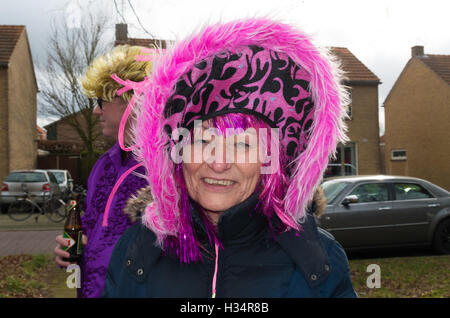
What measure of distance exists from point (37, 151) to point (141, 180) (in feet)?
85.5

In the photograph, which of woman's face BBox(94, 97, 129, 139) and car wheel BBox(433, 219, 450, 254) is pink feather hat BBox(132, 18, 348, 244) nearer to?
woman's face BBox(94, 97, 129, 139)

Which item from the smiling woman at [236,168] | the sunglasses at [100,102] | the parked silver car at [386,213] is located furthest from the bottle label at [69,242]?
the parked silver car at [386,213]

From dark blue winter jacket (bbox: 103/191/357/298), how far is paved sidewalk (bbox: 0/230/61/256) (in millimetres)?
7608

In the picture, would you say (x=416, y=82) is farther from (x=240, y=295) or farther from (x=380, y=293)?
(x=240, y=295)

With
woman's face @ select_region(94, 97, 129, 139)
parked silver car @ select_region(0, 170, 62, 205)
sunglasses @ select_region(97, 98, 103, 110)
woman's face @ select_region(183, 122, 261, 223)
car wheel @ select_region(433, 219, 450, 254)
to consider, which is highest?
sunglasses @ select_region(97, 98, 103, 110)

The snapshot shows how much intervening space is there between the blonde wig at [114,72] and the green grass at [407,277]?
4.19 metres

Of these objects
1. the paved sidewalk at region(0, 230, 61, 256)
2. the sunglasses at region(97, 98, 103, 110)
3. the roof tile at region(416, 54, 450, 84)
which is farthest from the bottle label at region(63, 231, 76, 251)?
the roof tile at region(416, 54, 450, 84)

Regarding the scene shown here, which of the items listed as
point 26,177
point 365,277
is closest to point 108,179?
point 365,277

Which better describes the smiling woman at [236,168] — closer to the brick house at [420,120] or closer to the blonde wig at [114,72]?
the blonde wig at [114,72]

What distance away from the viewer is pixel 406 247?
7.46 meters

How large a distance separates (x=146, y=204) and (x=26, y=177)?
560 inches

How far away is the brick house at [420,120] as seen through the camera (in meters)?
22.3

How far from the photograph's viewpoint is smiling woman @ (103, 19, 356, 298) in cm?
156

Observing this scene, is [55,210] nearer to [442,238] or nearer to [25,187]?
[25,187]
